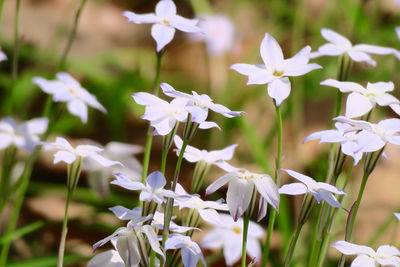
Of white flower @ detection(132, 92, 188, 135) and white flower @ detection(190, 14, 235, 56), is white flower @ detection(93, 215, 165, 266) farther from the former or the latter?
white flower @ detection(190, 14, 235, 56)

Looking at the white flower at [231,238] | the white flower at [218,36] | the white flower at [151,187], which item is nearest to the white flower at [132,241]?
the white flower at [151,187]

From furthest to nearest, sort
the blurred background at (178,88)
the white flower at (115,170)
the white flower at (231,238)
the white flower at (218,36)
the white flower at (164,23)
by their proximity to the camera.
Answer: the white flower at (218,36) → the blurred background at (178,88) → the white flower at (115,170) → the white flower at (231,238) → the white flower at (164,23)

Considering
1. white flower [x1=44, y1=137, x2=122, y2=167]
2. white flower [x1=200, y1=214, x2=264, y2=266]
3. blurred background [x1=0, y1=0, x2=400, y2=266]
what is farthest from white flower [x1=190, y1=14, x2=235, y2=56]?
white flower [x1=44, y1=137, x2=122, y2=167]

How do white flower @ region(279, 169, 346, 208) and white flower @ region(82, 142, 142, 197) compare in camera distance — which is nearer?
white flower @ region(279, 169, 346, 208)

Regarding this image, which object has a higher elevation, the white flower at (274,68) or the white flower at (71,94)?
the white flower at (274,68)

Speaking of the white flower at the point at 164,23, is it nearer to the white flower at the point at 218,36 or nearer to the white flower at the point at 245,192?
the white flower at the point at 245,192

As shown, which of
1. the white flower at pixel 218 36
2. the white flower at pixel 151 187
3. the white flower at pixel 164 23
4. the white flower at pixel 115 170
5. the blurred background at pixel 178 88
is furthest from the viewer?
the white flower at pixel 218 36

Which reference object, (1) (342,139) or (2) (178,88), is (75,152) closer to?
(1) (342,139)

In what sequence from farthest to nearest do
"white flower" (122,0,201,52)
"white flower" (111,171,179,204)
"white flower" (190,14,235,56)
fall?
"white flower" (190,14,235,56)
"white flower" (122,0,201,52)
"white flower" (111,171,179,204)
